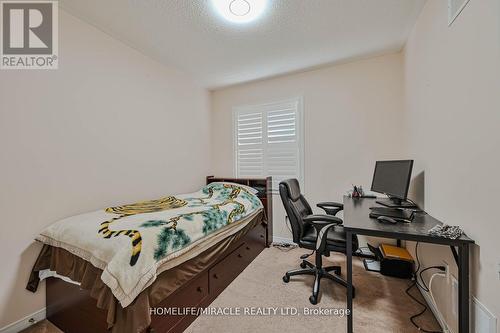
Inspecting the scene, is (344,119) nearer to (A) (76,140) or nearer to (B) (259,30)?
(B) (259,30)

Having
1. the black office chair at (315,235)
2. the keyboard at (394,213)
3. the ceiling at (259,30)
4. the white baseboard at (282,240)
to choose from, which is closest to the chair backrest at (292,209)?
the black office chair at (315,235)

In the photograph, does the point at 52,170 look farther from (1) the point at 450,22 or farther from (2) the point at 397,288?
(2) the point at 397,288

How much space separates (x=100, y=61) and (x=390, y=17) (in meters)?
2.84

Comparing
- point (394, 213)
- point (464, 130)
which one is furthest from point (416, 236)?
point (464, 130)

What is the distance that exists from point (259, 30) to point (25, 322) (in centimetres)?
317

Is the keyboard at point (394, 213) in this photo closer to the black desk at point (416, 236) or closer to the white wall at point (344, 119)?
the black desk at point (416, 236)

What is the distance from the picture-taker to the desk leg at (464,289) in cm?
115

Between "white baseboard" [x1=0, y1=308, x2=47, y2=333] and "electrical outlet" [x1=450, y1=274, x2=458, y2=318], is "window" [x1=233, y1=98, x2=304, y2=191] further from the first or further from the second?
"white baseboard" [x1=0, y1=308, x2=47, y2=333]

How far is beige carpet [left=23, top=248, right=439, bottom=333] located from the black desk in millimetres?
330

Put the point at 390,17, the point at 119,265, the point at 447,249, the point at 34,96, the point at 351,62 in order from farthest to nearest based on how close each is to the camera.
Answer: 1. the point at 351,62
2. the point at 390,17
3. the point at 34,96
4. the point at 447,249
5. the point at 119,265

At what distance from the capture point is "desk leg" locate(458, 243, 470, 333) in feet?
3.77

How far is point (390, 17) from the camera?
78.4 inches

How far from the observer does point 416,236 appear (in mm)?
1251

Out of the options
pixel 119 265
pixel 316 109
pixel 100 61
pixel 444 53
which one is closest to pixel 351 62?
pixel 316 109
